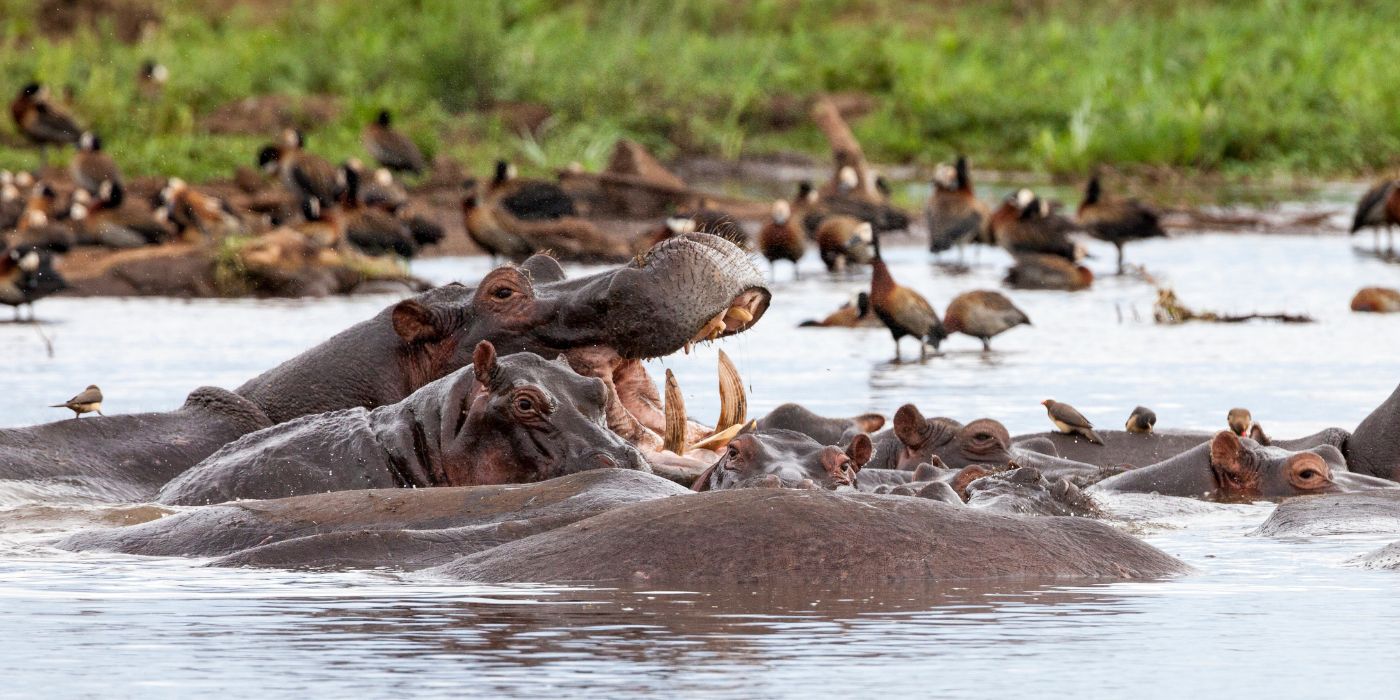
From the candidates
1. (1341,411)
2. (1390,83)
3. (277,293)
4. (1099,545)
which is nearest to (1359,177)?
(1390,83)

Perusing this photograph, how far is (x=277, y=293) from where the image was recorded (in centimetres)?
1686

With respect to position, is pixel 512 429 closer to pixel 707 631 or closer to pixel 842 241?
pixel 707 631

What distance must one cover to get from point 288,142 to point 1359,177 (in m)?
12.7

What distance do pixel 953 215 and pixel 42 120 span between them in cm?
944

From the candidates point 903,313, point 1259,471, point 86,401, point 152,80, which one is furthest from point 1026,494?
point 152,80

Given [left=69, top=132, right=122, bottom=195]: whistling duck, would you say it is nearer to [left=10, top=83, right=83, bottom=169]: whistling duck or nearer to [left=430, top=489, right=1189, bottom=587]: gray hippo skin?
[left=10, top=83, right=83, bottom=169]: whistling duck

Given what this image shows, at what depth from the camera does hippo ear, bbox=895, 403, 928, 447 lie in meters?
7.30

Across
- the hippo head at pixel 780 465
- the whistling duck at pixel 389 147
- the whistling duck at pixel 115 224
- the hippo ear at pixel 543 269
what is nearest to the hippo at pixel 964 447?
the hippo ear at pixel 543 269

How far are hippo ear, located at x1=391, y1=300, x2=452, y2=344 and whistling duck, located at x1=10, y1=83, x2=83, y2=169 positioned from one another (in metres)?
18.1

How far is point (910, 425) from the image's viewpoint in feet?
24.1

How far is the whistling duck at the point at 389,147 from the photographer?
23.3 m

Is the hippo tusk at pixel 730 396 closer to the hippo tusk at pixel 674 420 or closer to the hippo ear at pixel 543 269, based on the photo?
the hippo tusk at pixel 674 420

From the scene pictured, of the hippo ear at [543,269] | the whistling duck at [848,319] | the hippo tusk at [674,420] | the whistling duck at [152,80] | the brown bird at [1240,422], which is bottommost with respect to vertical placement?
the whistling duck at [848,319]

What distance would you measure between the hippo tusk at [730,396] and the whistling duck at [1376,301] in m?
8.93
